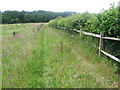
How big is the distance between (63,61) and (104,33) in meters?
2.22

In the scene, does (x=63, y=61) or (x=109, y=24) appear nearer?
(x=109, y=24)

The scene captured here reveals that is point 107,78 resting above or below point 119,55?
below

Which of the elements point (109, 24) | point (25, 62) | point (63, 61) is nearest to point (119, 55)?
point (109, 24)

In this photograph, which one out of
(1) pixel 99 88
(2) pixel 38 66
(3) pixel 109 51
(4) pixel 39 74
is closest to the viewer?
(1) pixel 99 88

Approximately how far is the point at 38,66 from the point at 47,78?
Answer: 129 centimetres

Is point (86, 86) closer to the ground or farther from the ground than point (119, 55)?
closer to the ground

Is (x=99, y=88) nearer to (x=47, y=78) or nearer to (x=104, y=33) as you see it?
(x=47, y=78)

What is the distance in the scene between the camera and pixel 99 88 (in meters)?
4.19

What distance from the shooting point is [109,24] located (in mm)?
6527

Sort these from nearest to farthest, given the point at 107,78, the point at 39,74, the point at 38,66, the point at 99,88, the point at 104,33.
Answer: the point at 99,88
the point at 107,78
the point at 39,74
the point at 38,66
the point at 104,33

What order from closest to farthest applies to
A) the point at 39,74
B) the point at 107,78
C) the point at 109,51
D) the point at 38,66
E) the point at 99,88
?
the point at 99,88, the point at 107,78, the point at 39,74, the point at 38,66, the point at 109,51

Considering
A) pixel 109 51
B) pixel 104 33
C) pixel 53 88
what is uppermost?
pixel 104 33

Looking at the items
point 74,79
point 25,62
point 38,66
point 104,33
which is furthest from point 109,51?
point 25,62

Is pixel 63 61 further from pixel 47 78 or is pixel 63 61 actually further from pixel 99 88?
pixel 99 88
